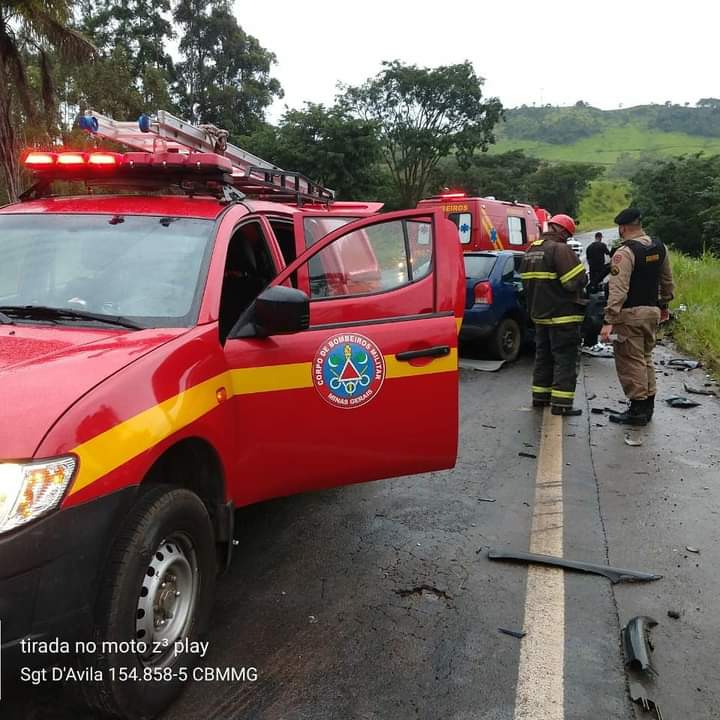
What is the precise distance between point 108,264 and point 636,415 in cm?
496

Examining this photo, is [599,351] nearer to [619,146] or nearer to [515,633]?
[515,633]

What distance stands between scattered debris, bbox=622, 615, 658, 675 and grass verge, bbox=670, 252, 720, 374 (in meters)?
6.29

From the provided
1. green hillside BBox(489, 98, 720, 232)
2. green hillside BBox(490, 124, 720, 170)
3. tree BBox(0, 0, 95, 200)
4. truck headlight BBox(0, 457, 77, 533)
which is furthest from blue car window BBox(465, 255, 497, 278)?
green hillside BBox(490, 124, 720, 170)

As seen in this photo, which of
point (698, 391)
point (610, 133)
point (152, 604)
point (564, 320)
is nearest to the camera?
point (152, 604)

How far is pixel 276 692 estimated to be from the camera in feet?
7.92

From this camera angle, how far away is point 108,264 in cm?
296

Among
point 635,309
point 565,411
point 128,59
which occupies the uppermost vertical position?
point 128,59

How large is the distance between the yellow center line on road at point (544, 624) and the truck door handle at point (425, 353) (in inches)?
Result: 47.7

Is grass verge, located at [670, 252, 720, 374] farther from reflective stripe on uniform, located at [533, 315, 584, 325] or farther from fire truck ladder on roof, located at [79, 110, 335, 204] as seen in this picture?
fire truck ladder on roof, located at [79, 110, 335, 204]

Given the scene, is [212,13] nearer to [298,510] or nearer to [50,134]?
[50,134]

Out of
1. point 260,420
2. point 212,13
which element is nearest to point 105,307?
point 260,420

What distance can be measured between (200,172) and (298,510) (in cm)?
207

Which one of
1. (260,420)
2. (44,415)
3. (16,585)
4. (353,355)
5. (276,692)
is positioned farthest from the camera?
(353,355)

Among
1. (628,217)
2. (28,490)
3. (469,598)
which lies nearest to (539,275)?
(628,217)
